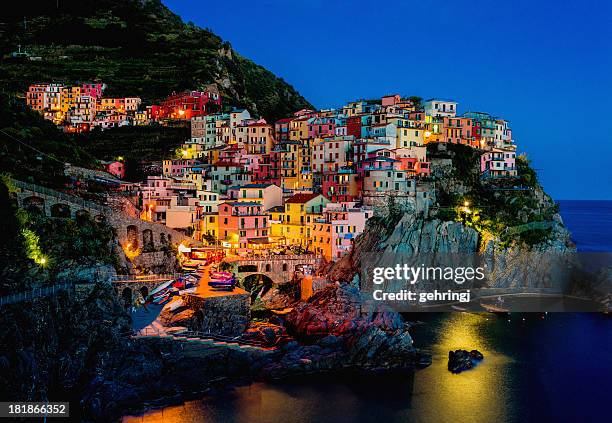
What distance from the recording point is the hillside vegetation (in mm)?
98875

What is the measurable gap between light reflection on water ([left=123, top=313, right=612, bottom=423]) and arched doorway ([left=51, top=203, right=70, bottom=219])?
1804cm

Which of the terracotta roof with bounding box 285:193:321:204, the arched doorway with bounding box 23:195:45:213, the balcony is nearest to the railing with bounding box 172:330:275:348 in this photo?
the arched doorway with bounding box 23:195:45:213

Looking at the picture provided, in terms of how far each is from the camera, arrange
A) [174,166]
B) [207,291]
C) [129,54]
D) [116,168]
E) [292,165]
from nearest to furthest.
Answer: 1. [207,291]
2. [116,168]
3. [292,165]
4. [174,166]
5. [129,54]

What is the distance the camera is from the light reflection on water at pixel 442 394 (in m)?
30.7

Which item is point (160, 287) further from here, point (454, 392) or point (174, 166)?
point (174, 166)

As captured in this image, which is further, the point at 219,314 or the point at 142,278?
the point at 142,278

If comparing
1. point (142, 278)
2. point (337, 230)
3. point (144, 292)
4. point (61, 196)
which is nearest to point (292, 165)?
point (337, 230)

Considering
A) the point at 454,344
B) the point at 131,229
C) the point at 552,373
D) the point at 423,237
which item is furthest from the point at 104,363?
the point at 423,237

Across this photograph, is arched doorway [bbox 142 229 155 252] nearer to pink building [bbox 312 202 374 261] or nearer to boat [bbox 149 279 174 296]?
boat [bbox 149 279 174 296]

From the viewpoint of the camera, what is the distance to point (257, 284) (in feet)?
159

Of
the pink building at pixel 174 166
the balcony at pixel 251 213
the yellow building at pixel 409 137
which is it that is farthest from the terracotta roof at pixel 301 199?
the pink building at pixel 174 166

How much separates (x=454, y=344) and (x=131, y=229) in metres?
25.3

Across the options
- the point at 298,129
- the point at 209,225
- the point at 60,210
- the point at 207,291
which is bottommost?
the point at 207,291

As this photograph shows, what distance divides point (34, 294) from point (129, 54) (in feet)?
303
